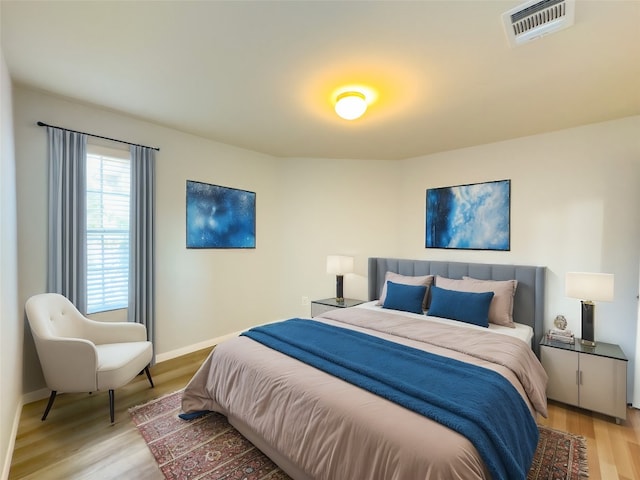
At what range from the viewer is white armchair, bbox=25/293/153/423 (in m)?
2.21

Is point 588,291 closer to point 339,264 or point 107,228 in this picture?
point 339,264

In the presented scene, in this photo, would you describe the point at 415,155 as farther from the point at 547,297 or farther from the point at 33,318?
the point at 33,318

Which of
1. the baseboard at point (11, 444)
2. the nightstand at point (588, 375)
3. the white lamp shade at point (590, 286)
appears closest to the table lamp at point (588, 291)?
the white lamp shade at point (590, 286)

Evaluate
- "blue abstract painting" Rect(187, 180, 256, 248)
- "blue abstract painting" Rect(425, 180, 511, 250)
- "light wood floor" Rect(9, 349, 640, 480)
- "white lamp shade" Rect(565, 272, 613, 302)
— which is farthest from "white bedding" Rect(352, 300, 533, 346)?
"blue abstract painting" Rect(187, 180, 256, 248)

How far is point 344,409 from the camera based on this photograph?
4.94 ft

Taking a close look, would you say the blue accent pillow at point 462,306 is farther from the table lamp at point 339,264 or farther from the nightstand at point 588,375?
the table lamp at point 339,264

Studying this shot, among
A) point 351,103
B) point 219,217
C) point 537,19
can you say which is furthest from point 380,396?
point 219,217

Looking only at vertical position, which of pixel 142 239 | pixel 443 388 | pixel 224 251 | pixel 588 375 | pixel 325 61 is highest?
pixel 325 61

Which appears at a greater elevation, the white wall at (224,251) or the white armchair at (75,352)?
the white wall at (224,251)

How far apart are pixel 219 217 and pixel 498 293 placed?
10.9 feet

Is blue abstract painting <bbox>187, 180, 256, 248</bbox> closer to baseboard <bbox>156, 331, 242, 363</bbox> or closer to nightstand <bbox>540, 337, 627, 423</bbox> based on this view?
baseboard <bbox>156, 331, 242, 363</bbox>

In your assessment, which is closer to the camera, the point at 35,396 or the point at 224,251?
the point at 35,396

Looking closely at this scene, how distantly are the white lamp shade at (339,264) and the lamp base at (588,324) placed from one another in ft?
7.95

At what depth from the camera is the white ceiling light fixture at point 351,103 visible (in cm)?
235
